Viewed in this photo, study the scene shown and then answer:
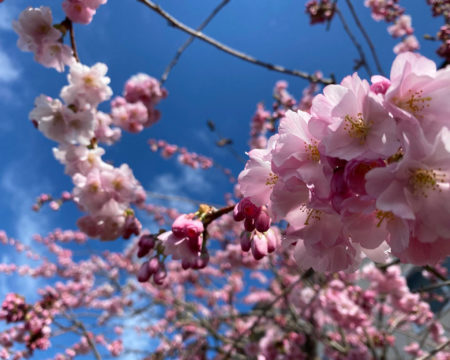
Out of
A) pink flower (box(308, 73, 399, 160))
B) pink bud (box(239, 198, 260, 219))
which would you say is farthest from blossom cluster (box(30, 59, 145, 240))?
pink flower (box(308, 73, 399, 160))

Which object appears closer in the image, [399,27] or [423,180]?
[423,180]

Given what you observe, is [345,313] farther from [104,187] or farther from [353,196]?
[353,196]

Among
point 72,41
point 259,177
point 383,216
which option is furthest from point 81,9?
point 383,216

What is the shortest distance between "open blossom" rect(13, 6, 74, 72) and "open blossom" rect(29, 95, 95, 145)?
242mm

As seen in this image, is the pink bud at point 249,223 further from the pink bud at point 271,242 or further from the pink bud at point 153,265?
the pink bud at point 153,265

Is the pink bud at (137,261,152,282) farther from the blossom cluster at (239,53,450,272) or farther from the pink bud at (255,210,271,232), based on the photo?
the blossom cluster at (239,53,450,272)

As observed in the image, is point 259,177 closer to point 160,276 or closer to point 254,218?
point 254,218

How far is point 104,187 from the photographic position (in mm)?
1875

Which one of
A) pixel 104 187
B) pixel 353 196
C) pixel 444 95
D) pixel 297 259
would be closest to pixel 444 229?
pixel 353 196

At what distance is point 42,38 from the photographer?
1.82m

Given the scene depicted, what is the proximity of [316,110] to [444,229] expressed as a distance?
1.22 feet

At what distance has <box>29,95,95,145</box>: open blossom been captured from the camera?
1.99m

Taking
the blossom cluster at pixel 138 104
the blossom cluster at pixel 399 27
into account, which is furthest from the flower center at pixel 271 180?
the blossom cluster at pixel 399 27

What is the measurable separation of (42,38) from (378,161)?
1.98 metres
